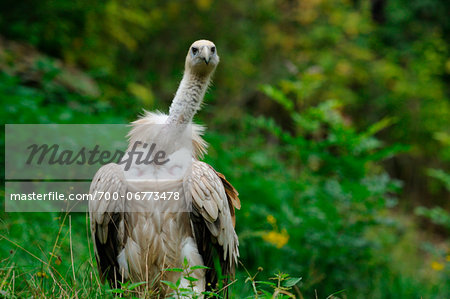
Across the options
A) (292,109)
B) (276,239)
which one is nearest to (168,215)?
(276,239)

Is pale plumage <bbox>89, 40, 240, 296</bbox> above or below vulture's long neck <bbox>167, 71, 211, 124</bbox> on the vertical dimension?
below

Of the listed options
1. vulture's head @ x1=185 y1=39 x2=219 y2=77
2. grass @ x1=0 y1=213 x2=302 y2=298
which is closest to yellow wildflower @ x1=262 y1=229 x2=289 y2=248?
grass @ x1=0 y1=213 x2=302 y2=298

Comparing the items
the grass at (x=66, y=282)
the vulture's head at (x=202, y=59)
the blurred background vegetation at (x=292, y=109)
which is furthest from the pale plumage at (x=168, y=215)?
the blurred background vegetation at (x=292, y=109)

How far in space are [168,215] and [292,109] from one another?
11.8 feet

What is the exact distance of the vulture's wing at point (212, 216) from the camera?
2943 mm

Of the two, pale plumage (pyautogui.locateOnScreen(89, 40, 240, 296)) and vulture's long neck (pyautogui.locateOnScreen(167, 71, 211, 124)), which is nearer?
pale plumage (pyautogui.locateOnScreen(89, 40, 240, 296))

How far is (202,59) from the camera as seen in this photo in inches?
126

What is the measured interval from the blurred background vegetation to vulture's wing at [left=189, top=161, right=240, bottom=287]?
2.46 ft

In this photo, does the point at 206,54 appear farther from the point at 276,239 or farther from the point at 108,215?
the point at 276,239

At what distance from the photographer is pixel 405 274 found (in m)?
7.03

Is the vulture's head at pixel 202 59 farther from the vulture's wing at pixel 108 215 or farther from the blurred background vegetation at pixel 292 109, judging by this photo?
the blurred background vegetation at pixel 292 109

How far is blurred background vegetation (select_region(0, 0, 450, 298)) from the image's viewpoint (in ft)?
18.3

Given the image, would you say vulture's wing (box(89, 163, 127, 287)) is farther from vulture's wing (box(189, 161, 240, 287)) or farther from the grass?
vulture's wing (box(189, 161, 240, 287))

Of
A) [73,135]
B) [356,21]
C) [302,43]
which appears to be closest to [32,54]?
[73,135]
